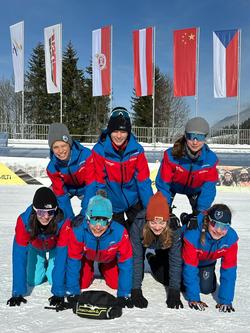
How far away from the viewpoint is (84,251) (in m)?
3.47

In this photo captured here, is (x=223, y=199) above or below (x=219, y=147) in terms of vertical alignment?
below

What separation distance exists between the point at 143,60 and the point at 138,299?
60.2 ft

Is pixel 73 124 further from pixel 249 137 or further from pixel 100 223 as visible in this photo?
pixel 100 223

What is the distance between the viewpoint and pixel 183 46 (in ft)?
63.2

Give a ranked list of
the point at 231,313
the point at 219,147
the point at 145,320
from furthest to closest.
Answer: the point at 219,147 → the point at 231,313 → the point at 145,320

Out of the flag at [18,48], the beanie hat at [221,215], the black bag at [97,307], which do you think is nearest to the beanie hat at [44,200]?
the black bag at [97,307]

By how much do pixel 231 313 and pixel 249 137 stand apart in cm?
1985

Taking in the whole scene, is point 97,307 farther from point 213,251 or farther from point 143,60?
point 143,60

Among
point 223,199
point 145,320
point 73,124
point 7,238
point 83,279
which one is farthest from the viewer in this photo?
point 73,124

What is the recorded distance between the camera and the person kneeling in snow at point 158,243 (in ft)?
11.1

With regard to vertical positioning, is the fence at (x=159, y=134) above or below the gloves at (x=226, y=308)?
above

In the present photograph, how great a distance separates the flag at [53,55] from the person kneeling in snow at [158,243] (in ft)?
62.2

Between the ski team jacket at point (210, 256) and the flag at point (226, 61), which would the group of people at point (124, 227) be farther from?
the flag at point (226, 61)

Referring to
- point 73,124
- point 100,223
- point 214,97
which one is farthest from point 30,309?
point 73,124
